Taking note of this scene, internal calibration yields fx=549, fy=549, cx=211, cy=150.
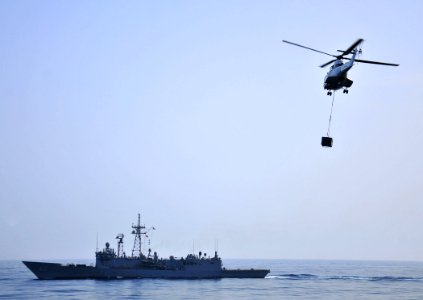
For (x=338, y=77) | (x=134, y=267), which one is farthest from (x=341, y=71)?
(x=134, y=267)

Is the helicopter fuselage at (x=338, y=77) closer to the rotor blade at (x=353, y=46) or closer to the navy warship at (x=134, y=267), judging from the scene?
the rotor blade at (x=353, y=46)

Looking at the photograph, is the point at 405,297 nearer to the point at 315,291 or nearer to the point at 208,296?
the point at 315,291

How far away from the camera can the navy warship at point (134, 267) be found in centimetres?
8294

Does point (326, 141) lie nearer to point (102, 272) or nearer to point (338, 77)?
point (338, 77)

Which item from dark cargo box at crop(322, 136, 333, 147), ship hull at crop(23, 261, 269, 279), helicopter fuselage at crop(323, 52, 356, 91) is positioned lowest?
ship hull at crop(23, 261, 269, 279)

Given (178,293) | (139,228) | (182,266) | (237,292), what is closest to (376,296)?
(237,292)

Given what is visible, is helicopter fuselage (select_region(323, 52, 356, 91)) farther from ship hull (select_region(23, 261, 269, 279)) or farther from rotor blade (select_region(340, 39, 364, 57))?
ship hull (select_region(23, 261, 269, 279))

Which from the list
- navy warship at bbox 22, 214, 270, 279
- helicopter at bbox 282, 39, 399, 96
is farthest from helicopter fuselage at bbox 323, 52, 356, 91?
navy warship at bbox 22, 214, 270, 279

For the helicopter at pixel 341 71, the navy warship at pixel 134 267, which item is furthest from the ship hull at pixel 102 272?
the helicopter at pixel 341 71

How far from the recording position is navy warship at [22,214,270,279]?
82.9 metres

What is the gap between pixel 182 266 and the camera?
85.8 m

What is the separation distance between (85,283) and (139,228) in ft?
38.6

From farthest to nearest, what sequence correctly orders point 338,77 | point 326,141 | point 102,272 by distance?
point 102,272
point 338,77
point 326,141

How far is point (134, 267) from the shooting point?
83812 mm
